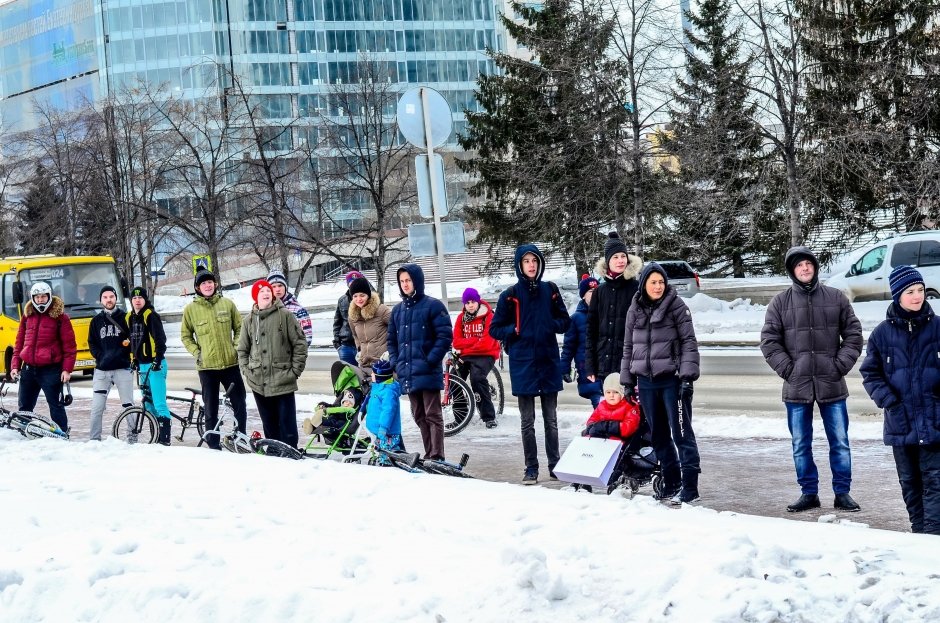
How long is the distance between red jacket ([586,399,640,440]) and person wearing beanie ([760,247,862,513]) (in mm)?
1010

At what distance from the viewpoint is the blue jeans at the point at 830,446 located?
24.5 feet

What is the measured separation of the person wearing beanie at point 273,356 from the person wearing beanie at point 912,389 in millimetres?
5189

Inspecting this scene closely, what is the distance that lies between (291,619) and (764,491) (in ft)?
14.9

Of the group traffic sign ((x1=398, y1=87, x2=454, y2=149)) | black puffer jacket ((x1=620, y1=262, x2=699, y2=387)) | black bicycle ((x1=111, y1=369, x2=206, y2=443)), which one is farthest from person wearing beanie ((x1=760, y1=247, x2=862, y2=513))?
black bicycle ((x1=111, y1=369, x2=206, y2=443))

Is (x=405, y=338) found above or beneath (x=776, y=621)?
above

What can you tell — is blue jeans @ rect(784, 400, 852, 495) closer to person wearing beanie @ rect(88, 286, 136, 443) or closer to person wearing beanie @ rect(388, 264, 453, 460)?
person wearing beanie @ rect(388, 264, 453, 460)

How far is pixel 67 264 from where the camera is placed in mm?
25094

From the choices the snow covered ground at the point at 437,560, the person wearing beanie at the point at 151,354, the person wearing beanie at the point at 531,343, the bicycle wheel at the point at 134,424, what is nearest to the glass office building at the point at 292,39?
the person wearing beanie at the point at 151,354

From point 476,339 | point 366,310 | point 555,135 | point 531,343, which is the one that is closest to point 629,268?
point 531,343

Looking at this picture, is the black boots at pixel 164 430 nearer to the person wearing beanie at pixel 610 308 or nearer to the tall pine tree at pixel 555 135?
the person wearing beanie at pixel 610 308

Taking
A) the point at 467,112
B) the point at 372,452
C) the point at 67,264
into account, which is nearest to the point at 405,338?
the point at 372,452

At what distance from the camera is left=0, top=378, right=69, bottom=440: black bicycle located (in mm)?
11562

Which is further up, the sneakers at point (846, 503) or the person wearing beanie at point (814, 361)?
the person wearing beanie at point (814, 361)

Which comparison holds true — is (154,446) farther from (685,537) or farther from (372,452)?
(685,537)
